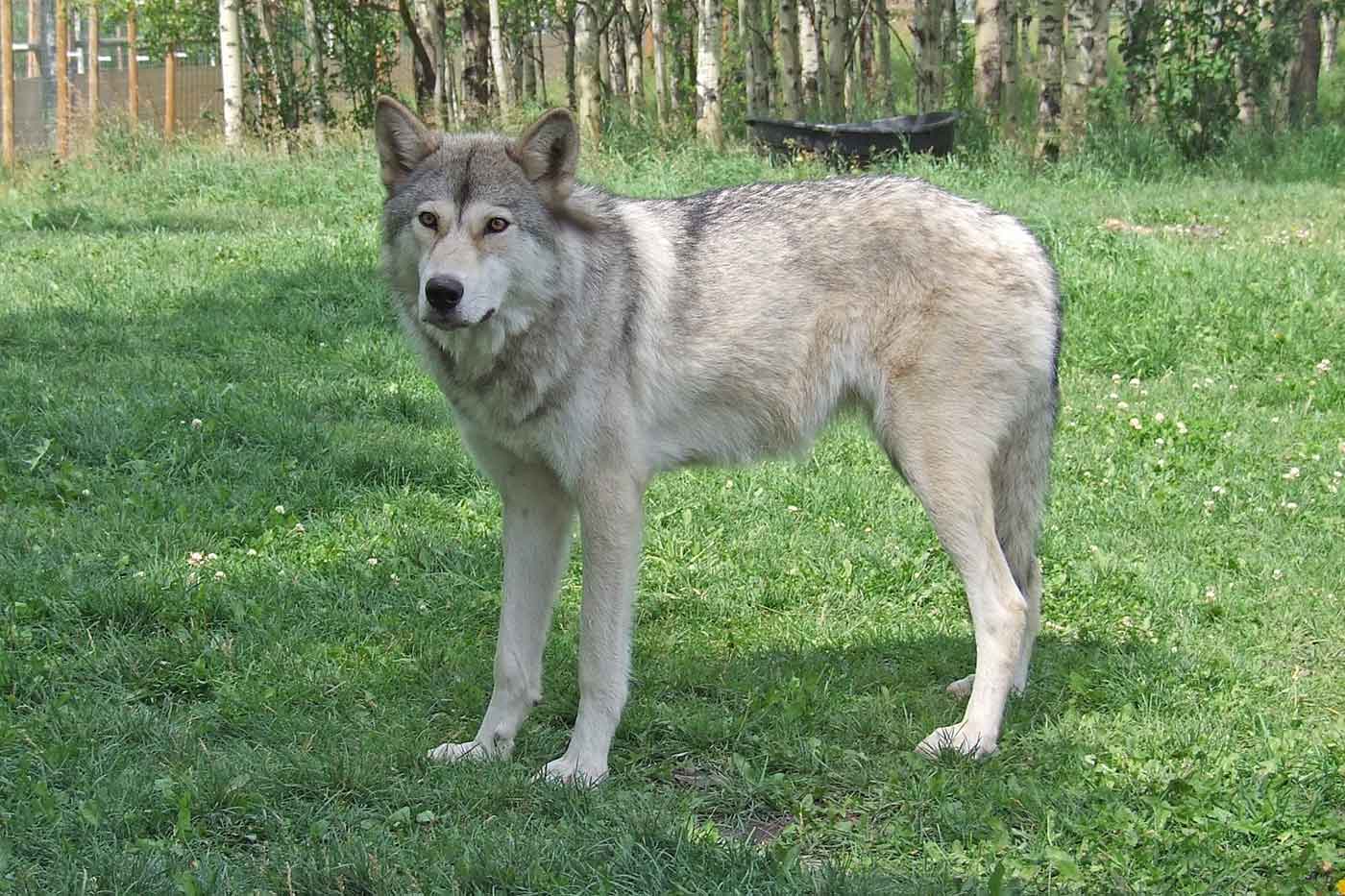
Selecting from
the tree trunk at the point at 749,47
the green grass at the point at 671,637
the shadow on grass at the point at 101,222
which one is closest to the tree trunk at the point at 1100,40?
the tree trunk at the point at 749,47

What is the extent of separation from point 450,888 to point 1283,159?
14.3 meters

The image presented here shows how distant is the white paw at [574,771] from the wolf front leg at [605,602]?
0.04m

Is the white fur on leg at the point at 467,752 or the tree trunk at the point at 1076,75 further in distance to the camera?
the tree trunk at the point at 1076,75

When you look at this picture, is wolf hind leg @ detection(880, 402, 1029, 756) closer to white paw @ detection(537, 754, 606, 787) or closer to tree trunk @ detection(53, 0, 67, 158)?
white paw @ detection(537, 754, 606, 787)

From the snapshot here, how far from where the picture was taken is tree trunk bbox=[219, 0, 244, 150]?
16.7 meters

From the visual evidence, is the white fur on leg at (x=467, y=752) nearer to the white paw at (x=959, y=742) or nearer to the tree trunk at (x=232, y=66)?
the white paw at (x=959, y=742)

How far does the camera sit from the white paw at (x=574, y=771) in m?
4.02

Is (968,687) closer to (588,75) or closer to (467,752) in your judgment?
(467,752)

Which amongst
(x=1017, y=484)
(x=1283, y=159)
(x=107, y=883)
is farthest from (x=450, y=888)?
(x=1283, y=159)

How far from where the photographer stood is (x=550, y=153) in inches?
164

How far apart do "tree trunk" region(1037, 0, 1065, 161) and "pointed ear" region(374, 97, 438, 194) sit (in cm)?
1133

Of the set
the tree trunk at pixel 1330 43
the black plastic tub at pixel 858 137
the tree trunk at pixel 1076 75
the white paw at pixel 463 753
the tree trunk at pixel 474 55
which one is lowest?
the white paw at pixel 463 753

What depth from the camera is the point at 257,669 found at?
464 cm

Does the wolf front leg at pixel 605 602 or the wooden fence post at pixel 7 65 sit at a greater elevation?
the wooden fence post at pixel 7 65
